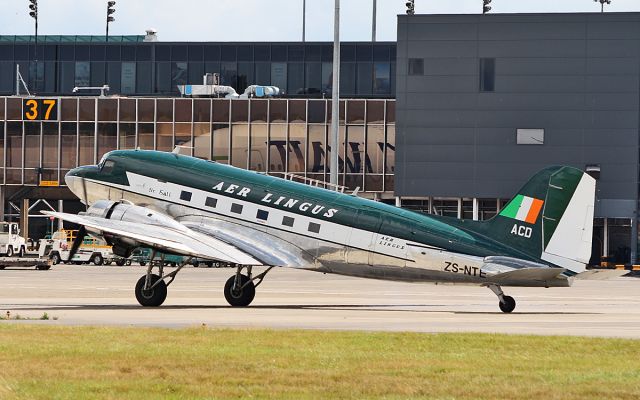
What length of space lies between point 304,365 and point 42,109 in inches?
3549

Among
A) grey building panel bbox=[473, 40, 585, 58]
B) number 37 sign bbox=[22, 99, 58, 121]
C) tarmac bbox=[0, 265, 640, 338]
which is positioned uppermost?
grey building panel bbox=[473, 40, 585, 58]

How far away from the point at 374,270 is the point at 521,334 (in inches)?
377

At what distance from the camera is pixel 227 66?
13925 centimetres

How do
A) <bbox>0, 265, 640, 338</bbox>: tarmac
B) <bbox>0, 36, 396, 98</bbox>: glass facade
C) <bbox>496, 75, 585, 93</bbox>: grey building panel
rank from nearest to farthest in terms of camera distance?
<bbox>0, 265, 640, 338</bbox>: tarmac → <bbox>496, 75, 585, 93</bbox>: grey building panel → <bbox>0, 36, 396, 98</bbox>: glass facade

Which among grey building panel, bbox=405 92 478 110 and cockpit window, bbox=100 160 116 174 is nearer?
cockpit window, bbox=100 160 116 174

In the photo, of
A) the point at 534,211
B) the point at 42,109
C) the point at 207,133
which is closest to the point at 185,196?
the point at 534,211

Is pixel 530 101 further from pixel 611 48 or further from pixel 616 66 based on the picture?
pixel 611 48

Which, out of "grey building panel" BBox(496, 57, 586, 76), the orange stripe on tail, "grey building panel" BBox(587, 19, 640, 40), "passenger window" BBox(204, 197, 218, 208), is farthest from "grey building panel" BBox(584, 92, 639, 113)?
the orange stripe on tail

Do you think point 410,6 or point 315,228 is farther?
point 410,6

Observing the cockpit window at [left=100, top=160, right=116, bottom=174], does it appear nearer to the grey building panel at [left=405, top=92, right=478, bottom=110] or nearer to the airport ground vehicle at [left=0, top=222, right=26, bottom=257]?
the airport ground vehicle at [left=0, top=222, right=26, bottom=257]

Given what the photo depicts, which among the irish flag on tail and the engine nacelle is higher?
the irish flag on tail

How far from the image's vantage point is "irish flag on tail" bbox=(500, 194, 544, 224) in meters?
36.8

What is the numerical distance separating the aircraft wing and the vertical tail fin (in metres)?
7.26

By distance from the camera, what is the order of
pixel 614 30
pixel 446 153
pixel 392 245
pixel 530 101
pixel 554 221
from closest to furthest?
pixel 554 221 → pixel 392 245 → pixel 614 30 → pixel 530 101 → pixel 446 153
